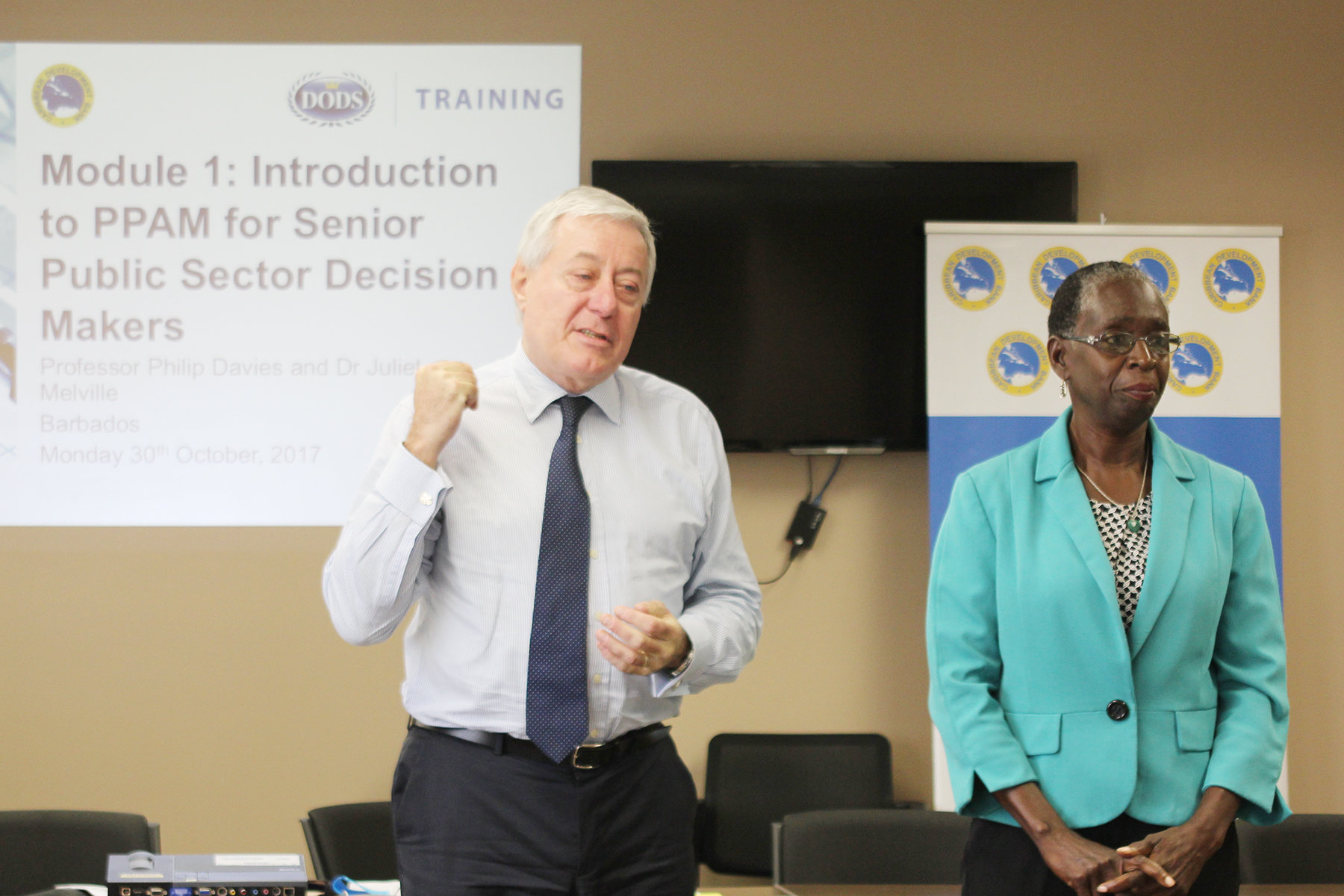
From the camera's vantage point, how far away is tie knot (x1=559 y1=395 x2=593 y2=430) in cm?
183

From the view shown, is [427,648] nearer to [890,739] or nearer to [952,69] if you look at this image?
[890,739]

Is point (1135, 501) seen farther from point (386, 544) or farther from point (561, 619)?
point (386, 544)

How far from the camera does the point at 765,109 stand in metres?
4.16

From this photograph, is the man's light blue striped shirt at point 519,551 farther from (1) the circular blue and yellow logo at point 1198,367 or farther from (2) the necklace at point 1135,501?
(1) the circular blue and yellow logo at point 1198,367

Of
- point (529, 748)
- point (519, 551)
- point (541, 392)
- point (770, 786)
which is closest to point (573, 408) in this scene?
point (541, 392)

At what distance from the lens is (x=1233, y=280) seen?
3.95 m

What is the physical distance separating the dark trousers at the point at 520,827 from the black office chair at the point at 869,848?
1.09 metres

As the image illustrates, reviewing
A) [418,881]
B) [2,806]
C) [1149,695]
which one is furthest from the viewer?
[2,806]

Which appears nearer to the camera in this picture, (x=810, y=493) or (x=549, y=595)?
(x=549, y=595)

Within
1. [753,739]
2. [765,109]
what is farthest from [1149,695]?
[765,109]

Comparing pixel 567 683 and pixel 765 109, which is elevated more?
pixel 765 109

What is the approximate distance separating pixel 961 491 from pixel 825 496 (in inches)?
90.1

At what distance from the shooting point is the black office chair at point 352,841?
9.49ft

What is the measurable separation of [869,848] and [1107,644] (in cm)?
121
